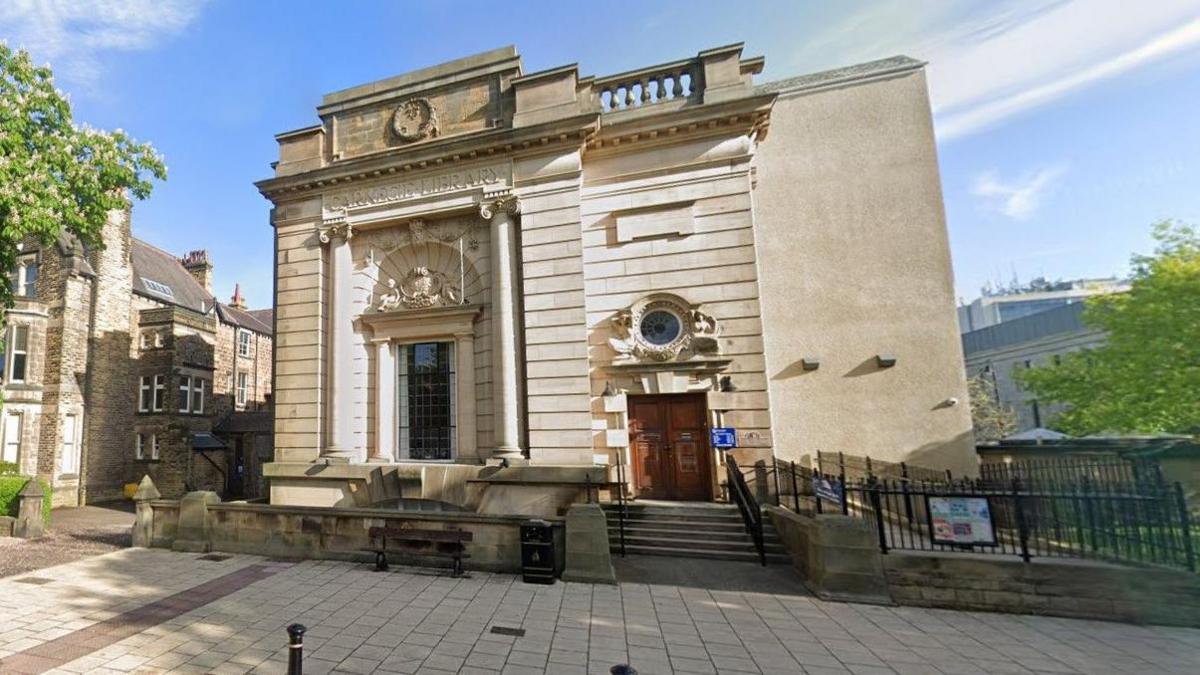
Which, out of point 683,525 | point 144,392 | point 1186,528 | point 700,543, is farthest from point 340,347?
point 144,392

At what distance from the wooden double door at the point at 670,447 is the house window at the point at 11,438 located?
22.5m

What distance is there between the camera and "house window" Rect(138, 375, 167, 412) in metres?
20.9

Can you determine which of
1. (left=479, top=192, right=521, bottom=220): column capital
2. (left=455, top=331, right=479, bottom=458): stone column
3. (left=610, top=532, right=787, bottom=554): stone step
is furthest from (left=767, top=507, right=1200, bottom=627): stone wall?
(left=479, top=192, right=521, bottom=220): column capital

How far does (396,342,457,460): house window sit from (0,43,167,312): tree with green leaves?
7979 millimetres

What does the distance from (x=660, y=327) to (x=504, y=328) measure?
3.64m

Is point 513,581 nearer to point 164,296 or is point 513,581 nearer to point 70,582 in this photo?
point 70,582

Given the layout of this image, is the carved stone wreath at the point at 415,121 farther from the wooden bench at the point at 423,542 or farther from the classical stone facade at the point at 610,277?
the wooden bench at the point at 423,542

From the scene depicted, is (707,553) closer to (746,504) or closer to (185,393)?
(746,504)

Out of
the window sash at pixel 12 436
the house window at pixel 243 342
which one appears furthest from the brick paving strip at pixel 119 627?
the house window at pixel 243 342

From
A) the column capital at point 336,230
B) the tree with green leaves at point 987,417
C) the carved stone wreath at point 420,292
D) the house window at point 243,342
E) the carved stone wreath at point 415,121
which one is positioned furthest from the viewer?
the tree with green leaves at point 987,417

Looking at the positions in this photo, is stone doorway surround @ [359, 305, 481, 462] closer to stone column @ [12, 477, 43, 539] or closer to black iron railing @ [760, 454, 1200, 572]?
stone column @ [12, 477, 43, 539]

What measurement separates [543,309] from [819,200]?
7.71 metres

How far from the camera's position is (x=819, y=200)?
1270cm

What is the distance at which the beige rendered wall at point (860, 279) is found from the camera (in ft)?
37.7
